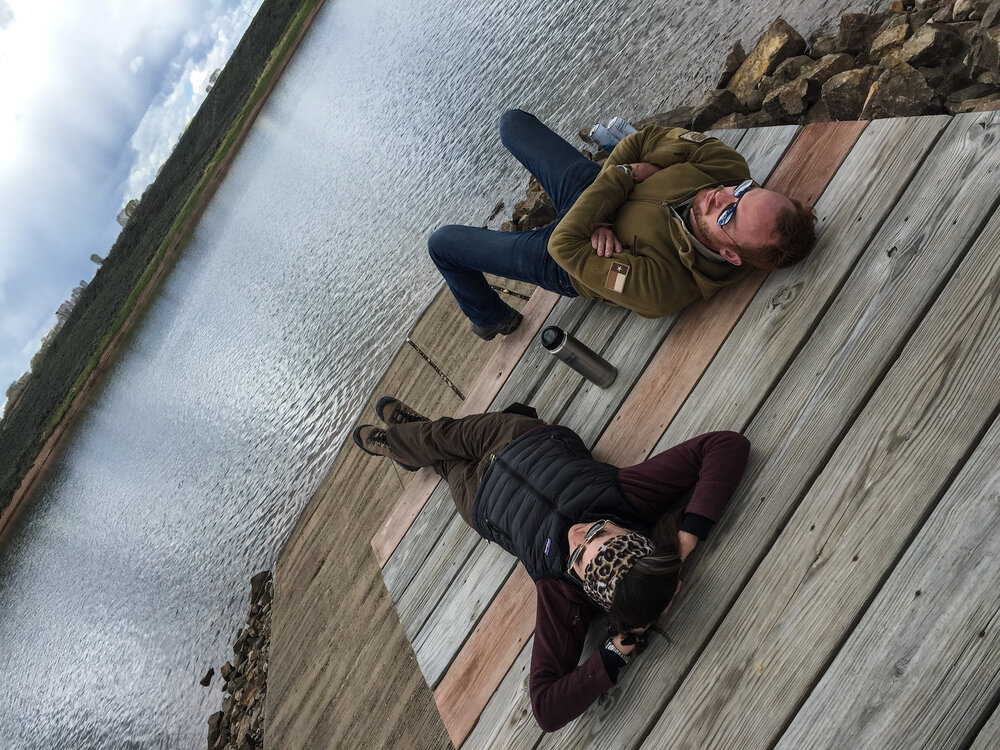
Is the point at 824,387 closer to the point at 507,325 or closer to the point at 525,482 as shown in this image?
the point at 525,482

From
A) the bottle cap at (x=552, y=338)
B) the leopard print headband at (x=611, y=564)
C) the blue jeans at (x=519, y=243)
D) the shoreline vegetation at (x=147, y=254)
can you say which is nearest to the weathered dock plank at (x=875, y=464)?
the leopard print headband at (x=611, y=564)

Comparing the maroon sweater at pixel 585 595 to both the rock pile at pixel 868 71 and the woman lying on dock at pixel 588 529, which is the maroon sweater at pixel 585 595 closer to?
the woman lying on dock at pixel 588 529

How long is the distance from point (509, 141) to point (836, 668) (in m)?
2.26

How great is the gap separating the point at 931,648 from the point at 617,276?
1.25m

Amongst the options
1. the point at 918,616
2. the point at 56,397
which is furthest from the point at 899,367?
the point at 56,397

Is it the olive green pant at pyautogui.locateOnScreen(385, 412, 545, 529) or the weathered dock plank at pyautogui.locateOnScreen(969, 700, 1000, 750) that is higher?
the olive green pant at pyautogui.locateOnScreen(385, 412, 545, 529)

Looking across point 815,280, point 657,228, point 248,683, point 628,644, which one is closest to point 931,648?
point 628,644

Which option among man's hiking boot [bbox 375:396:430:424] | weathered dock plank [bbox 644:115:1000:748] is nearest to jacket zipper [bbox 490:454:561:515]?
weathered dock plank [bbox 644:115:1000:748]

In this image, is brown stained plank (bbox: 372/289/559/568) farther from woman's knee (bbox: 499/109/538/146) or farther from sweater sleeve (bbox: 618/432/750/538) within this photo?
sweater sleeve (bbox: 618/432/750/538)

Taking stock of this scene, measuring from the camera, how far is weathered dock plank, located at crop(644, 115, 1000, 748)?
141cm

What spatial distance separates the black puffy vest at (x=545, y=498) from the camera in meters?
1.88

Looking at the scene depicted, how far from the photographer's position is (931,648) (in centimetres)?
128

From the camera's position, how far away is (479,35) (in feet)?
21.3

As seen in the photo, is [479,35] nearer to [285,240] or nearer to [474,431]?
[285,240]
